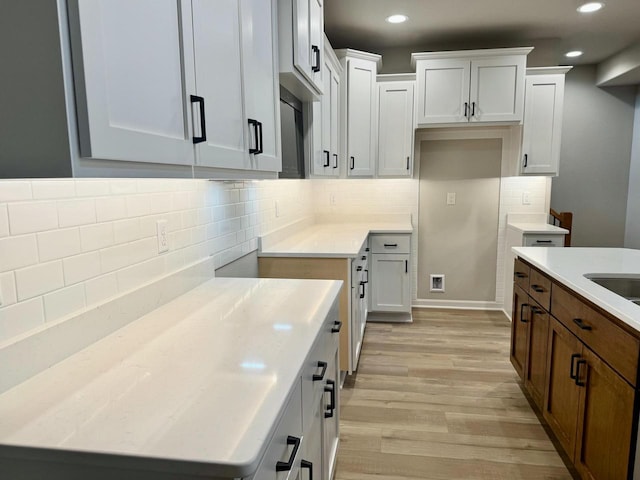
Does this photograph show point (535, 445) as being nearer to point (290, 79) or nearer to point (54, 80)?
point (290, 79)

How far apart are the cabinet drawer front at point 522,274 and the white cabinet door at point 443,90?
5.55 feet

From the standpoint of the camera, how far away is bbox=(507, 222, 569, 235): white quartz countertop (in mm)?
3668

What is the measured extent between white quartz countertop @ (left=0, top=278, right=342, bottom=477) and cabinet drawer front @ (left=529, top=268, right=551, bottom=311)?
4.52 ft

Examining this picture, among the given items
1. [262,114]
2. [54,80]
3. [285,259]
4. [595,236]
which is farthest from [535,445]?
[595,236]

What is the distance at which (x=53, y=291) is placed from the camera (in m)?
1.05

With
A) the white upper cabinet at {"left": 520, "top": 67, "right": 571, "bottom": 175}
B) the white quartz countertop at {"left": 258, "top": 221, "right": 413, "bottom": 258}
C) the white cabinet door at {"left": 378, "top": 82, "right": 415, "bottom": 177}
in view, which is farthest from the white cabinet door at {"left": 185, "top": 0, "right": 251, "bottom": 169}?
the white upper cabinet at {"left": 520, "top": 67, "right": 571, "bottom": 175}

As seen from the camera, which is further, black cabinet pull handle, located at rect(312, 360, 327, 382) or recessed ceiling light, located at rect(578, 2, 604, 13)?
recessed ceiling light, located at rect(578, 2, 604, 13)

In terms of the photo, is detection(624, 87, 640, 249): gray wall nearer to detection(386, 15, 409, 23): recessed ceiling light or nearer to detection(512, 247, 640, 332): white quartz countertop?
detection(512, 247, 640, 332): white quartz countertop

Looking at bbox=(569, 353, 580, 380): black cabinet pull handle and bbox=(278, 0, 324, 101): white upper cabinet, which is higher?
bbox=(278, 0, 324, 101): white upper cabinet

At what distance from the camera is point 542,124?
3828mm

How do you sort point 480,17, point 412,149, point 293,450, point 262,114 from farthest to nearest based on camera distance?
point 412,149 < point 480,17 < point 262,114 < point 293,450

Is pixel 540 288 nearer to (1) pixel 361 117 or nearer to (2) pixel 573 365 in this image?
(2) pixel 573 365

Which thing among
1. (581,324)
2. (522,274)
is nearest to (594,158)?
(522,274)

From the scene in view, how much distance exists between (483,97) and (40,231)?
371cm
